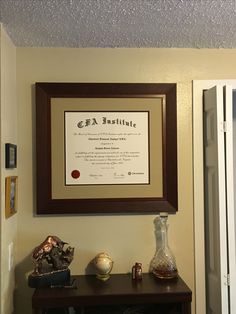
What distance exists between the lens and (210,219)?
1.91m

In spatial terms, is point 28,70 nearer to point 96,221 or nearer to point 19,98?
point 19,98

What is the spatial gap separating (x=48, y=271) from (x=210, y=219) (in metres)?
0.90

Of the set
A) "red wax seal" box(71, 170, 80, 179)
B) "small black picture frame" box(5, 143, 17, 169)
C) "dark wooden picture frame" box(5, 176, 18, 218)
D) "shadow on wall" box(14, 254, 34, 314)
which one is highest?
"small black picture frame" box(5, 143, 17, 169)

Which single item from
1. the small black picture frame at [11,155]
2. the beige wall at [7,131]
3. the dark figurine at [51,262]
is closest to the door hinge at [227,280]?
the dark figurine at [51,262]

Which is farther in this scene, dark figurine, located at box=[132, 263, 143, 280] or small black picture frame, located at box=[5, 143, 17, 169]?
dark figurine, located at box=[132, 263, 143, 280]

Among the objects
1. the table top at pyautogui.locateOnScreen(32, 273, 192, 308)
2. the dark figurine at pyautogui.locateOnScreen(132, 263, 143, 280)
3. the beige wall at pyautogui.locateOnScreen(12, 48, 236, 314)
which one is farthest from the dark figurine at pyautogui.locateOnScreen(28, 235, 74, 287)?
the dark figurine at pyautogui.locateOnScreen(132, 263, 143, 280)

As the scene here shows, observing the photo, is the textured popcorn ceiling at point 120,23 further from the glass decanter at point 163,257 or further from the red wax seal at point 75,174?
the glass decanter at point 163,257

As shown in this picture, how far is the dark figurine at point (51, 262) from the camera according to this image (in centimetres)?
170

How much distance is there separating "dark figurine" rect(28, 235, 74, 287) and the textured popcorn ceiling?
3.37 feet

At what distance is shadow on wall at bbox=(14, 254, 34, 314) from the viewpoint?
1.87 meters

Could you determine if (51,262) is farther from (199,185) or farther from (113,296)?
(199,185)

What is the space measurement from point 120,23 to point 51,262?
120 centimetres

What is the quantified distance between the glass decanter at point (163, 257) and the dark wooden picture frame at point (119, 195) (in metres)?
0.08

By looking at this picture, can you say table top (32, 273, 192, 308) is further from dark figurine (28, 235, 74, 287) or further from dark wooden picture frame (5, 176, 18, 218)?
dark wooden picture frame (5, 176, 18, 218)
